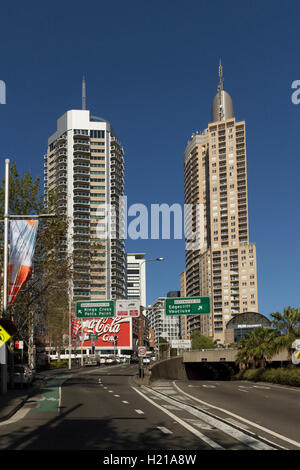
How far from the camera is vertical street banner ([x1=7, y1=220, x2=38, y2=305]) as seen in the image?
2561cm

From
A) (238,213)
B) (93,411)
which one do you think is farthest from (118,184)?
(93,411)

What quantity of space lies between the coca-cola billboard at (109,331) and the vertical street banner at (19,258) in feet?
345

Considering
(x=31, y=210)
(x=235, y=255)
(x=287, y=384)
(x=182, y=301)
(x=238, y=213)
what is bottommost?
(x=287, y=384)

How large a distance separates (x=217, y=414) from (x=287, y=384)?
2541cm

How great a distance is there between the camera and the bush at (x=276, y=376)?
41188mm

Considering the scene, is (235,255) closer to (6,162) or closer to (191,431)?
(6,162)

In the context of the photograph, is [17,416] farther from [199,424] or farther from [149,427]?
[199,424]

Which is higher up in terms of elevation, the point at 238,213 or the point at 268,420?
the point at 238,213

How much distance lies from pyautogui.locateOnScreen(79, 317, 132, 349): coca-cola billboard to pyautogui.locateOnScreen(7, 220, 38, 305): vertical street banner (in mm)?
105238

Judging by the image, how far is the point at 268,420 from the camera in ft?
57.8

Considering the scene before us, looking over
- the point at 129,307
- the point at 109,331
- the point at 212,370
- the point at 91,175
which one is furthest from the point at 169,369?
the point at 91,175

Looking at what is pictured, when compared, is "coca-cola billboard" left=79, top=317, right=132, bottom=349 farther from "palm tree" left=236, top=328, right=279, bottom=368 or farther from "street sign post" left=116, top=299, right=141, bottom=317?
"street sign post" left=116, top=299, right=141, bottom=317

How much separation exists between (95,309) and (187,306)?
899 cm

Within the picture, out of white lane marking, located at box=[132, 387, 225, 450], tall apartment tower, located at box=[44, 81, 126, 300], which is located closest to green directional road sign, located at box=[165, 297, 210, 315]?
white lane marking, located at box=[132, 387, 225, 450]
